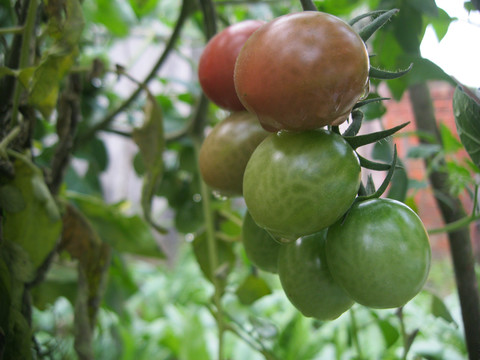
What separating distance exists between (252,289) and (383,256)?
27 cm

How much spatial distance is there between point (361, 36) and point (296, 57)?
5 centimetres

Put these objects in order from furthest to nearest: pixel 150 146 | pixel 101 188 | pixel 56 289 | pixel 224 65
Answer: pixel 101 188 < pixel 56 289 < pixel 150 146 < pixel 224 65

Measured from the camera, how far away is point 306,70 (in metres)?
0.20

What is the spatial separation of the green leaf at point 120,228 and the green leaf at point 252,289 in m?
0.18

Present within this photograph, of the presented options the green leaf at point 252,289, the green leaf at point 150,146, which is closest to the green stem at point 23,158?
the green leaf at point 150,146

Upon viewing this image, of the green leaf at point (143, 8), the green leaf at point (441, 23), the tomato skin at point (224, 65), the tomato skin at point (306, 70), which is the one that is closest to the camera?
the tomato skin at point (306, 70)

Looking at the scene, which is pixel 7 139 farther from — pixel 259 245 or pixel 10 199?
pixel 259 245

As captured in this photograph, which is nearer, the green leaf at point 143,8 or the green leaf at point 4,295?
the green leaf at point 4,295

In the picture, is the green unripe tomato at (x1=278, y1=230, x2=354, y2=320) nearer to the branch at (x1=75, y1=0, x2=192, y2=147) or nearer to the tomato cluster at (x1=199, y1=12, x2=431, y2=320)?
the tomato cluster at (x1=199, y1=12, x2=431, y2=320)

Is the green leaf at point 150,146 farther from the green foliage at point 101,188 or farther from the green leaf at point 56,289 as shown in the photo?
the green leaf at point 56,289

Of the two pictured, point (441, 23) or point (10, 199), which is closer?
point (10, 199)

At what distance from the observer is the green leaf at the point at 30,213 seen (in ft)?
1.10

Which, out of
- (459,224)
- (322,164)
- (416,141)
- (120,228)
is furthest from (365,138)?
(416,141)

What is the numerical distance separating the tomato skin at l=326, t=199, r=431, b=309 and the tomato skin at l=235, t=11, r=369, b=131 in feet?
0.19
